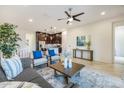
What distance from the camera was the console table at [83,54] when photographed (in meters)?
6.79

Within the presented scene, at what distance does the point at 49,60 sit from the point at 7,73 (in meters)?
3.26

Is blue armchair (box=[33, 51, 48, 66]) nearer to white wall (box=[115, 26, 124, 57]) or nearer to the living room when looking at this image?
the living room

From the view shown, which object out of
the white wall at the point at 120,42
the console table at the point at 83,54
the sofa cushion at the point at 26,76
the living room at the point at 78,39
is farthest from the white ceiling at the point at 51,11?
the white wall at the point at 120,42

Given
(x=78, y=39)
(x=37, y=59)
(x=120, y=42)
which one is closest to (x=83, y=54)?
(x=78, y=39)

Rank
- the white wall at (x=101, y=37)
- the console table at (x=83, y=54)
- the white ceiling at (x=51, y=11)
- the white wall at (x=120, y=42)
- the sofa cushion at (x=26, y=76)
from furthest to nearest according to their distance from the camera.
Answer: the white wall at (x=120, y=42)
the console table at (x=83, y=54)
the white wall at (x=101, y=37)
the white ceiling at (x=51, y=11)
the sofa cushion at (x=26, y=76)

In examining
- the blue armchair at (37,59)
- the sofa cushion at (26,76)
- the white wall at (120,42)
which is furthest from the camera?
the white wall at (120,42)

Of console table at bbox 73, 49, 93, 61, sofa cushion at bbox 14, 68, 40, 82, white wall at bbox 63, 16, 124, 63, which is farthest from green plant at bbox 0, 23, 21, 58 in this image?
console table at bbox 73, 49, 93, 61

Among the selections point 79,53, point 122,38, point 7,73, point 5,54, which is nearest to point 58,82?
point 7,73

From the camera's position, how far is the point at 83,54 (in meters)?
7.41

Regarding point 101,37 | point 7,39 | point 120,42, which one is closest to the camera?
point 7,39

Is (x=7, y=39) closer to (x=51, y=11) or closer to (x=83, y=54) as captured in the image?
(x=51, y=11)

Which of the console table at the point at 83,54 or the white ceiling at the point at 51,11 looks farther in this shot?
the console table at the point at 83,54

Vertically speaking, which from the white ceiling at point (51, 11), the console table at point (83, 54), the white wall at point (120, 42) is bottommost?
the console table at point (83, 54)

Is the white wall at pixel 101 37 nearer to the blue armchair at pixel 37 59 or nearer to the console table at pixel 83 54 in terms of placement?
the console table at pixel 83 54
